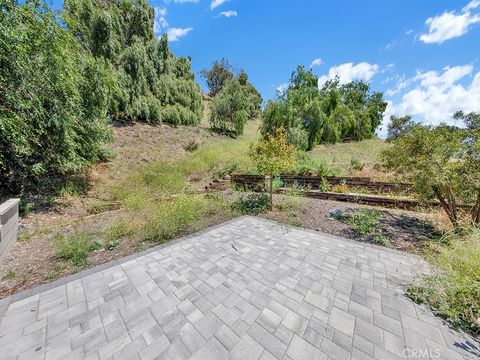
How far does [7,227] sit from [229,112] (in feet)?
54.6

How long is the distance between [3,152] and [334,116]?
2087 centimetres

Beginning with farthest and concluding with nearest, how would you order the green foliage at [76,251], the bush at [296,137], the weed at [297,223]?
the bush at [296,137]
the weed at [297,223]
the green foliage at [76,251]

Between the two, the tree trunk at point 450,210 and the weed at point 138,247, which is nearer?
the weed at point 138,247

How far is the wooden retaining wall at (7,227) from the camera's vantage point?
3105 millimetres

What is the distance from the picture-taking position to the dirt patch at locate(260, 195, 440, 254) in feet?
11.8

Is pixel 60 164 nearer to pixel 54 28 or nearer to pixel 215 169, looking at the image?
pixel 54 28

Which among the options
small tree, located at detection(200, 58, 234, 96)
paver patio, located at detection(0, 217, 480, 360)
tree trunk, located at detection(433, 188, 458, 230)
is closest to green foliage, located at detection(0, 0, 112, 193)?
paver patio, located at detection(0, 217, 480, 360)

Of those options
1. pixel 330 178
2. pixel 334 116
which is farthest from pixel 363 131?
pixel 330 178

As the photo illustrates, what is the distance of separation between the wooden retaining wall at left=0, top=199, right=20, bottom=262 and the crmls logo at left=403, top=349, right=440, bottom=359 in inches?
221

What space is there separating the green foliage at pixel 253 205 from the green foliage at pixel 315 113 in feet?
16.8

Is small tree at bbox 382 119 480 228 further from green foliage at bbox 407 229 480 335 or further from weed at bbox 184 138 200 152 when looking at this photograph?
weed at bbox 184 138 200 152

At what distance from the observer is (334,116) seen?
17703mm

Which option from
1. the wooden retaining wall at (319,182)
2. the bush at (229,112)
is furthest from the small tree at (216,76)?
the wooden retaining wall at (319,182)

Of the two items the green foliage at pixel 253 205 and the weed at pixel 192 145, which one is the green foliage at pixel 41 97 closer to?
the green foliage at pixel 253 205
